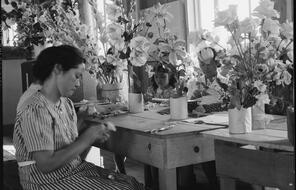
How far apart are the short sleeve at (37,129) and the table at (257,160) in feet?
2.36

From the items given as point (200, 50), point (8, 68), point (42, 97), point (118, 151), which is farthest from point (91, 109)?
point (8, 68)

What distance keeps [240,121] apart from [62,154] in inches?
32.3

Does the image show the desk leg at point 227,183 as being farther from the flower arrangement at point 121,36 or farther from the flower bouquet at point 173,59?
the flower arrangement at point 121,36

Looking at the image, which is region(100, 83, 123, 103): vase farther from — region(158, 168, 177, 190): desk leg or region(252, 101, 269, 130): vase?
region(252, 101, 269, 130): vase

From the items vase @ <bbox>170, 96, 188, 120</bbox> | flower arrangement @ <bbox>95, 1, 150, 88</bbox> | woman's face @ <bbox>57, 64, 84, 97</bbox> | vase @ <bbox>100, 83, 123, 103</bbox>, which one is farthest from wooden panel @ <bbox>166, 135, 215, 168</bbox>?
vase @ <bbox>100, 83, 123, 103</bbox>

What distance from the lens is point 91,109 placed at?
294cm

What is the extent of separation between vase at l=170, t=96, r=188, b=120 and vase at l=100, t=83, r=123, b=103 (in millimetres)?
839

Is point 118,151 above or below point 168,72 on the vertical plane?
below

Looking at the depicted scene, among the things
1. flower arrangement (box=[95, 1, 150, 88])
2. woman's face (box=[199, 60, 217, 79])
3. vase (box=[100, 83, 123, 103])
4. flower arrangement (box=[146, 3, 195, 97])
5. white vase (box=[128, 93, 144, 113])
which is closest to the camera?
woman's face (box=[199, 60, 217, 79])

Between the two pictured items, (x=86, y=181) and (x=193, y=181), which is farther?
(x=193, y=181)

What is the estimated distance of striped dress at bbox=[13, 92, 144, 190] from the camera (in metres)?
1.90

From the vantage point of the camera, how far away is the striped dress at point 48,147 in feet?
6.24

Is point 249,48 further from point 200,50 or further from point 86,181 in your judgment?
point 86,181

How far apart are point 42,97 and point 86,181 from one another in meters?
0.45
